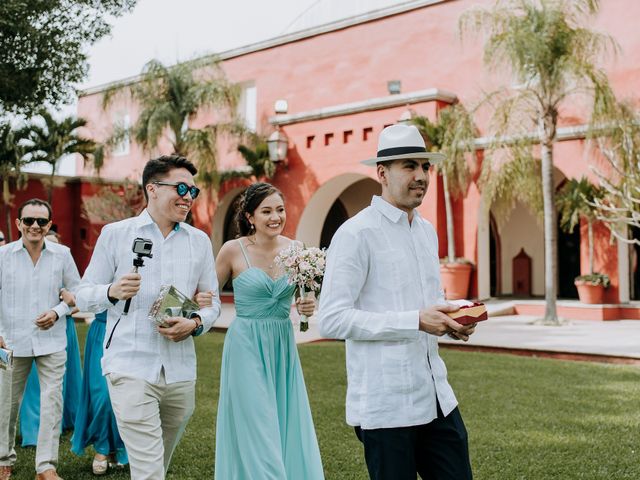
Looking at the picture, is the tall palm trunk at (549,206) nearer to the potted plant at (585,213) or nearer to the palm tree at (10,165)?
the potted plant at (585,213)

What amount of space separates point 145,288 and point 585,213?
48.5 ft

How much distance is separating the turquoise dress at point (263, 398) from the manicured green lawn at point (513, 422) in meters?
1.02

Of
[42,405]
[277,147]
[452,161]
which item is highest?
[277,147]

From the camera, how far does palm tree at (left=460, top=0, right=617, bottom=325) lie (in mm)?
15914

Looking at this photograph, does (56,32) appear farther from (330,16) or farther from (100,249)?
(330,16)

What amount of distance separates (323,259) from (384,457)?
205 centimetres

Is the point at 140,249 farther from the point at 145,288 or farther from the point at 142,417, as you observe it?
the point at 142,417

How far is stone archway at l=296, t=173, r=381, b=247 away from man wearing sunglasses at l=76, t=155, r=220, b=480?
1729cm

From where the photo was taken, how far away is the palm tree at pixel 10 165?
22250 mm

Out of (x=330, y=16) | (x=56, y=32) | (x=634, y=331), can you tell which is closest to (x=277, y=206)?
(x=56, y=32)

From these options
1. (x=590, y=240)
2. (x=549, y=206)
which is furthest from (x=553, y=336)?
(x=590, y=240)

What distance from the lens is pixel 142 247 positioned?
145 inches

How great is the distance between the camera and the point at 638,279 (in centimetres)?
1991

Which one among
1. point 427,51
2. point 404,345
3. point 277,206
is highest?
point 427,51
